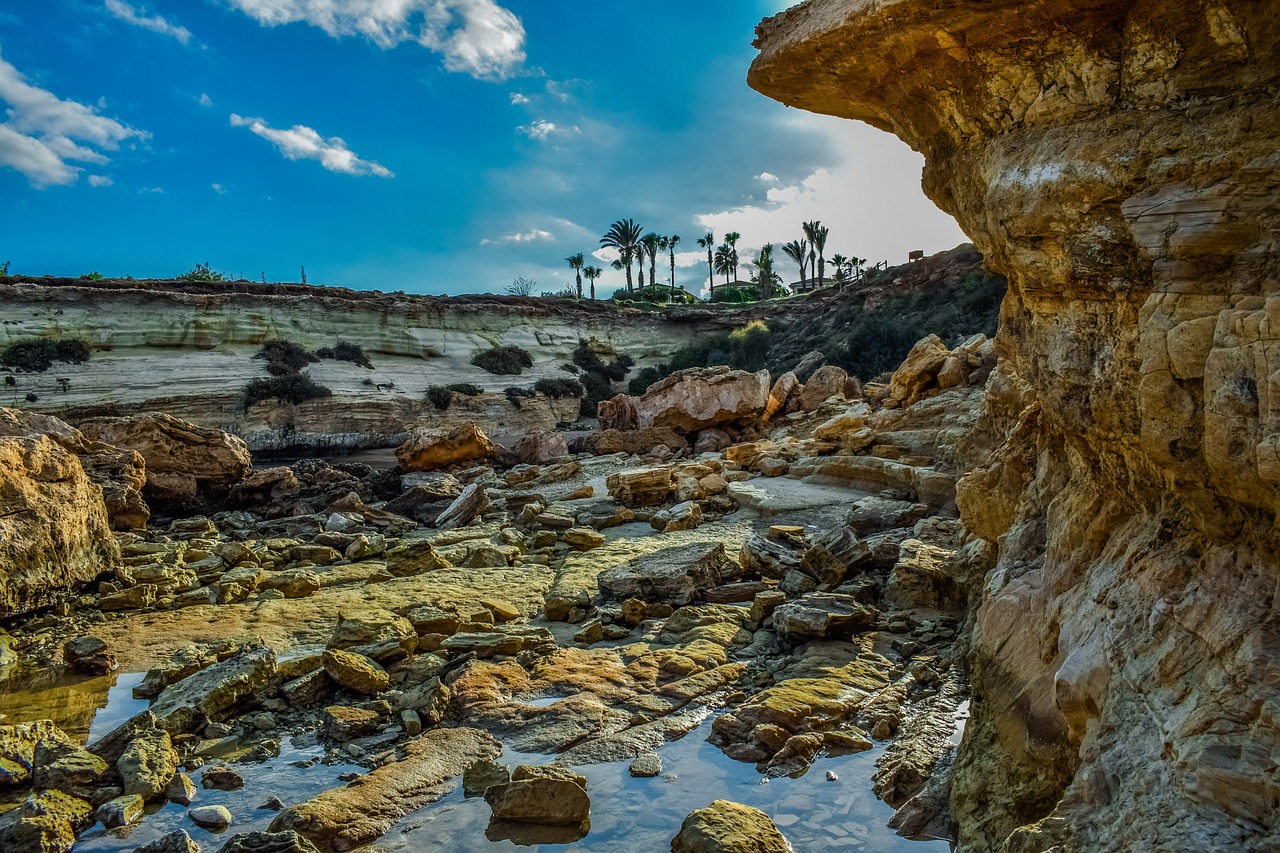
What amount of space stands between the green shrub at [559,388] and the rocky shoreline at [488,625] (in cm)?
1726

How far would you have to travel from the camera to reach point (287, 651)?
6816 mm

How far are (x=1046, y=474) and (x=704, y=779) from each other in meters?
2.75

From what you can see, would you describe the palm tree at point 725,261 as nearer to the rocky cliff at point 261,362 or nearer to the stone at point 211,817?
the rocky cliff at point 261,362

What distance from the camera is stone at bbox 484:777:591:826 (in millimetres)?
3959

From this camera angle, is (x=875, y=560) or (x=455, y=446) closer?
(x=875, y=560)

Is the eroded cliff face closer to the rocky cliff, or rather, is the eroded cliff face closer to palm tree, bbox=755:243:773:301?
the rocky cliff

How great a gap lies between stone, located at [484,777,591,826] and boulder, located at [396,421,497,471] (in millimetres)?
16399

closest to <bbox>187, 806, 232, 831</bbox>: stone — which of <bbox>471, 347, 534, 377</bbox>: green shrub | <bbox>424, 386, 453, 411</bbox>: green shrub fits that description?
<bbox>424, 386, 453, 411</bbox>: green shrub

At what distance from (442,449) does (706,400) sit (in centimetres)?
755

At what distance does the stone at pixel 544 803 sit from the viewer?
3959mm

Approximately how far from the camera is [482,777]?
4371 mm

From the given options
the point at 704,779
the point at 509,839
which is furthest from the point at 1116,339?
the point at 509,839

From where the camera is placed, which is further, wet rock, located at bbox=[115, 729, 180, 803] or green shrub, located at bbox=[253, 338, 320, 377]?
green shrub, located at bbox=[253, 338, 320, 377]

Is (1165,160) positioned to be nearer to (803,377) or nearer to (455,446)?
(455,446)
